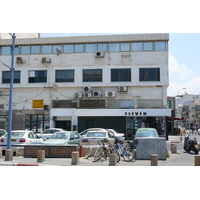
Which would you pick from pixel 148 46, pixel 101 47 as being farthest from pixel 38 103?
pixel 148 46

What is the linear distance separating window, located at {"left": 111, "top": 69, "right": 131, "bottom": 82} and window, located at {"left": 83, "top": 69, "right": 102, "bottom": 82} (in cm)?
157

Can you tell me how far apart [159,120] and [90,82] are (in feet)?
30.4

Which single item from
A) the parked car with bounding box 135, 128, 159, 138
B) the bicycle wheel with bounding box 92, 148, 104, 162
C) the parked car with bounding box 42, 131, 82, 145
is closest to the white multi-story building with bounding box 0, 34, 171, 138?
the parked car with bounding box 135, 128, 159, 138

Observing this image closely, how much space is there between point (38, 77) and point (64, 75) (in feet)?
10.9

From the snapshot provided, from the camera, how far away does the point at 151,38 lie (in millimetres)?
33031

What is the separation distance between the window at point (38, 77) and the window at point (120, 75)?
8.44 meters

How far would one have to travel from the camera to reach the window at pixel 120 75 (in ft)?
110

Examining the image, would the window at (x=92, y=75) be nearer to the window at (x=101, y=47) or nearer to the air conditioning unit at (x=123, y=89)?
the window at (x=101, y=47)

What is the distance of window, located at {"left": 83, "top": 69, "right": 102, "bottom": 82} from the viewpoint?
3369 centimetres

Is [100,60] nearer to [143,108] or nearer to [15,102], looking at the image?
[143,108]

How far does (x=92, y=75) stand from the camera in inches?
1332

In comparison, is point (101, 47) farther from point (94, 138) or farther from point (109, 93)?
point (94, 138)

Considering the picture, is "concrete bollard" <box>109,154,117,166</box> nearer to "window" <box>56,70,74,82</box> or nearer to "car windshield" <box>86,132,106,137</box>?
"car windshield" <box>86,132,106,137</box>

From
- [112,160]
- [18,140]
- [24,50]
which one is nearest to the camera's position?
[112,160]
